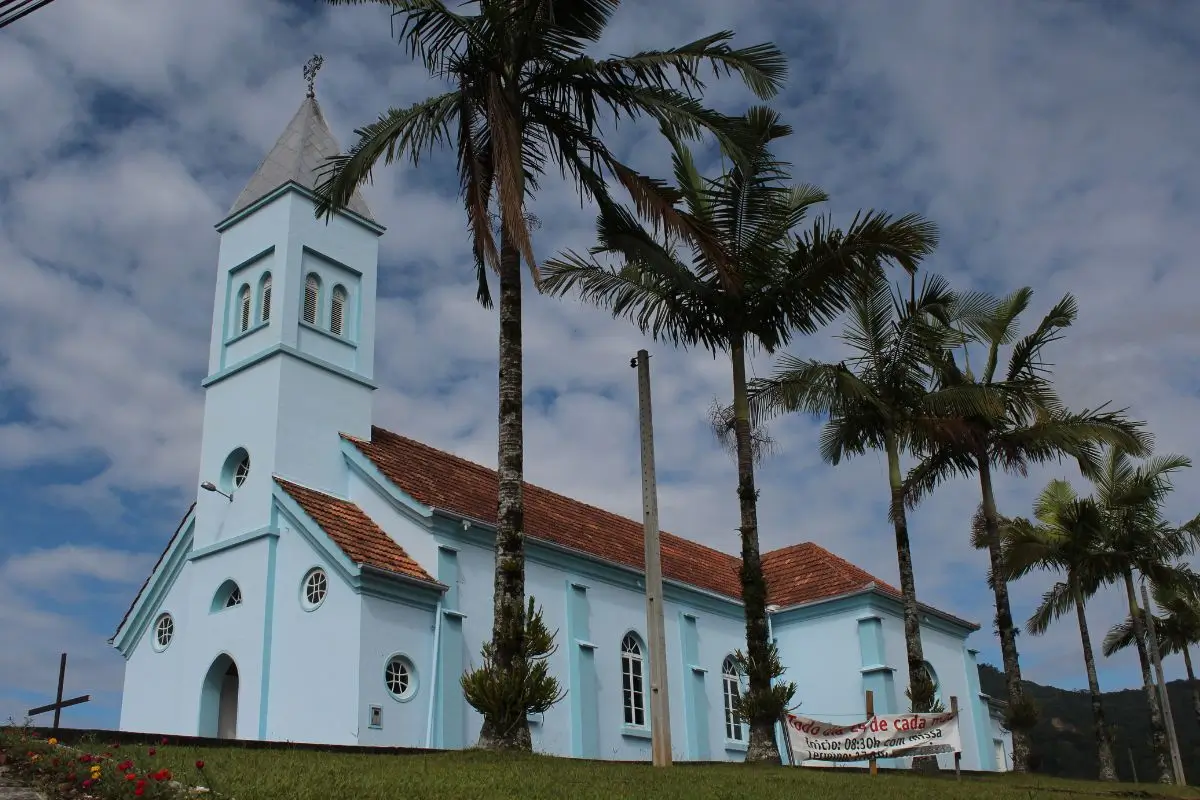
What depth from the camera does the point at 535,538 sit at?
2434 centimetres

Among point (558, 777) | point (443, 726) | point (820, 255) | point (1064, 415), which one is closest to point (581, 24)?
point (820, 255)

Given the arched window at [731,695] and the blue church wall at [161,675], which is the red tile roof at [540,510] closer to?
the arched window at [731,695]

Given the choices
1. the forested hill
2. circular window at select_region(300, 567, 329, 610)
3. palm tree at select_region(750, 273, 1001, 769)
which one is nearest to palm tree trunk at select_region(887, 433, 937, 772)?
palm tree at select_region(750, 273, 1001, 769)

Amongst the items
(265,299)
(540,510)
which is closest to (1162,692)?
(540,510)

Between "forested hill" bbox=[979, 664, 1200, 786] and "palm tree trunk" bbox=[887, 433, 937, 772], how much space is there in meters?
38.0

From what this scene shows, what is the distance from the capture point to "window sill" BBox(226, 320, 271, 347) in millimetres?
24094

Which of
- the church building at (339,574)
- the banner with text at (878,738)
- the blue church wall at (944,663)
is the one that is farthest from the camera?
the blue church wall at (944,663)

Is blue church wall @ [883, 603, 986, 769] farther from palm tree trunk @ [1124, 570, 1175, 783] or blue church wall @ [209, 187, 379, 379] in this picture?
blue church wall @ [209, 187, 379, 379]

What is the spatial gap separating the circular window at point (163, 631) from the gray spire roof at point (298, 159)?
912 centimetres

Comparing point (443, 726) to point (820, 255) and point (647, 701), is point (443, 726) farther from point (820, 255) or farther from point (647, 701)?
point (820, 255)

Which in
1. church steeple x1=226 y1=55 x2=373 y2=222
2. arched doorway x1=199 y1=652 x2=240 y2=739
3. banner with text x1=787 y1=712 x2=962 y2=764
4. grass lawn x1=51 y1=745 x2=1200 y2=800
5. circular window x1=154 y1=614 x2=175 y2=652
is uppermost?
church steeple x1=226 y1=55 x2=373 y2=222

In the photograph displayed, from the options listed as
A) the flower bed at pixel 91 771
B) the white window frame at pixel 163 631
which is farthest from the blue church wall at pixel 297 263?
the flower bed at pixel 91 771

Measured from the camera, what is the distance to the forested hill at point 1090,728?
5756 centimetres

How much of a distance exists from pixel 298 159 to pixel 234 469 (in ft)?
23.2
